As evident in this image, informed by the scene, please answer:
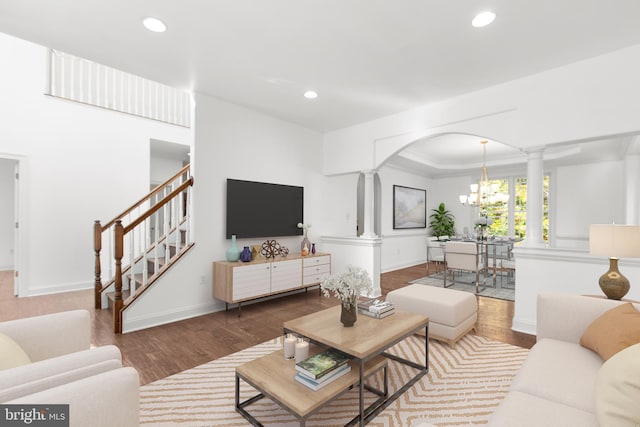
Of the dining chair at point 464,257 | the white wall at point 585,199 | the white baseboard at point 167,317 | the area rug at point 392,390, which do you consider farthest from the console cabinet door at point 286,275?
the white wall at point 585,199

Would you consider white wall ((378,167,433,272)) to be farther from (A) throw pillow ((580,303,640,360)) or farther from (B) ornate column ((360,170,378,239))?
(A) throw pillow ((580,303,640,360))

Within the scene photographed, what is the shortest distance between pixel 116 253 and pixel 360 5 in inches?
133

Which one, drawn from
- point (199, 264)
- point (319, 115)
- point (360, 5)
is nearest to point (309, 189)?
point (319, 115)

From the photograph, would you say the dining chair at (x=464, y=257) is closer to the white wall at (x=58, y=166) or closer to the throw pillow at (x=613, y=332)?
the throw pillow at (x=613, y=332)

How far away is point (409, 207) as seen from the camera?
797cm

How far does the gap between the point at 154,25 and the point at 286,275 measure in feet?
10.6

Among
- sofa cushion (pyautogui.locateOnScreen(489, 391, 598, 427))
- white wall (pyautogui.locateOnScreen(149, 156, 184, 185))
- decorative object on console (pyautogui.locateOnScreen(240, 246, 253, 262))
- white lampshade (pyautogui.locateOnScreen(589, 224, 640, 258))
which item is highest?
white wall (pyautogui.locateOnScreen(149, 156, 184, 185))

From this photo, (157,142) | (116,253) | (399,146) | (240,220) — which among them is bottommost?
(116,253)

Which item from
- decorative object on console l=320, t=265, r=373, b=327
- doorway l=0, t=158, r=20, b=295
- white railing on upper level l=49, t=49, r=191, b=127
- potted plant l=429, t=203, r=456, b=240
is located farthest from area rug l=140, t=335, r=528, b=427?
doorway l=0, t=158, r=20, b=295

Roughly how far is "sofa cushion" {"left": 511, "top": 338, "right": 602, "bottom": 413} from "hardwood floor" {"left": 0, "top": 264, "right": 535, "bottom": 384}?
1.33 meters

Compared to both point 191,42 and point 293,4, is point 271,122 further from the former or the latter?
point 293,4

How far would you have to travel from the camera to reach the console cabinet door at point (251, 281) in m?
3.81

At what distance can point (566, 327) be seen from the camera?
2.07 meters

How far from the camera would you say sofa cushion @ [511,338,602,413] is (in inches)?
55.7
